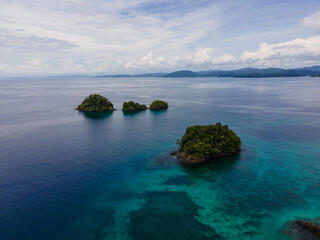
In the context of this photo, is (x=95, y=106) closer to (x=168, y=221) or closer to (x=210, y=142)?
(x=210, y=142)

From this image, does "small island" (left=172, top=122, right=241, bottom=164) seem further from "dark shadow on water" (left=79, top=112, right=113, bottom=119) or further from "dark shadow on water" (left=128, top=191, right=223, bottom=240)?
"dark shadow on water" (left=79, top=112, right=113, bottom=119)

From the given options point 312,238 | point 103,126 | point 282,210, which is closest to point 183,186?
point 282,210

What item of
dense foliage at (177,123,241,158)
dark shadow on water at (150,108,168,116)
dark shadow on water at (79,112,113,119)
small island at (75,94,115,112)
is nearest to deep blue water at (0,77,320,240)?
dense foliage at (177,123,241,158)

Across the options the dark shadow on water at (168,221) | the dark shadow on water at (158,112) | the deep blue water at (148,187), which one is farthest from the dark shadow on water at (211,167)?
the dark shadow on water at (158,112)

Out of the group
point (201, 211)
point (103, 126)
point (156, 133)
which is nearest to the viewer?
point (201, 211)

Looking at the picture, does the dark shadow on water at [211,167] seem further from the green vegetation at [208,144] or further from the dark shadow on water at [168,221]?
the dark shadow on water at [168,221]

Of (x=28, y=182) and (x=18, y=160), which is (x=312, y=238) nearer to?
(x=28, y=182)

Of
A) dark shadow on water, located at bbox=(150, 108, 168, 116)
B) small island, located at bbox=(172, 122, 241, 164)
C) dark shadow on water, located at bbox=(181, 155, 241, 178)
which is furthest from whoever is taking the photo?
dark shadow on water, located at bbox=(150, 108, 168, 116)
